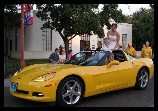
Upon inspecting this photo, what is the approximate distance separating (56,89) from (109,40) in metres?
3.38

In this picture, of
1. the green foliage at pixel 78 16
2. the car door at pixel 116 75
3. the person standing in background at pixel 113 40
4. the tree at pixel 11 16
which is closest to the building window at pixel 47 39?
the tree at pixel 11 16

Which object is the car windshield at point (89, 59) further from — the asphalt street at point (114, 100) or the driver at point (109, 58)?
the asphalt street at point (114, 100)

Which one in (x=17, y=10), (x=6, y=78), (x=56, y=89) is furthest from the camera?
(x=17, y=10)

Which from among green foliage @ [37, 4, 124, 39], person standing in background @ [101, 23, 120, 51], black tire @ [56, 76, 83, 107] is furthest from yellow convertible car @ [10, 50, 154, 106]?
green foliage @ [37, 4, 124, 39]

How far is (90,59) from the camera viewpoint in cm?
620

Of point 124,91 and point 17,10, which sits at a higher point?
point 17,10

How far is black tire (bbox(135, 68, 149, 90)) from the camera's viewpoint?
7074 mm

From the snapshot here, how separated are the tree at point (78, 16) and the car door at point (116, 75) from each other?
8853 millimetres

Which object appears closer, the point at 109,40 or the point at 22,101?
the point at 22,101

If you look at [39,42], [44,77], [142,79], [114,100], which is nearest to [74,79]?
[44,77]

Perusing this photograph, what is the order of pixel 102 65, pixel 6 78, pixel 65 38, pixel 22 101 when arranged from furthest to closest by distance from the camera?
pixel 65 38 → pixel 6 78 → pixel 102 65 → pixel 22 101

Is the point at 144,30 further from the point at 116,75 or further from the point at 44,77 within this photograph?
the point at 44,77
